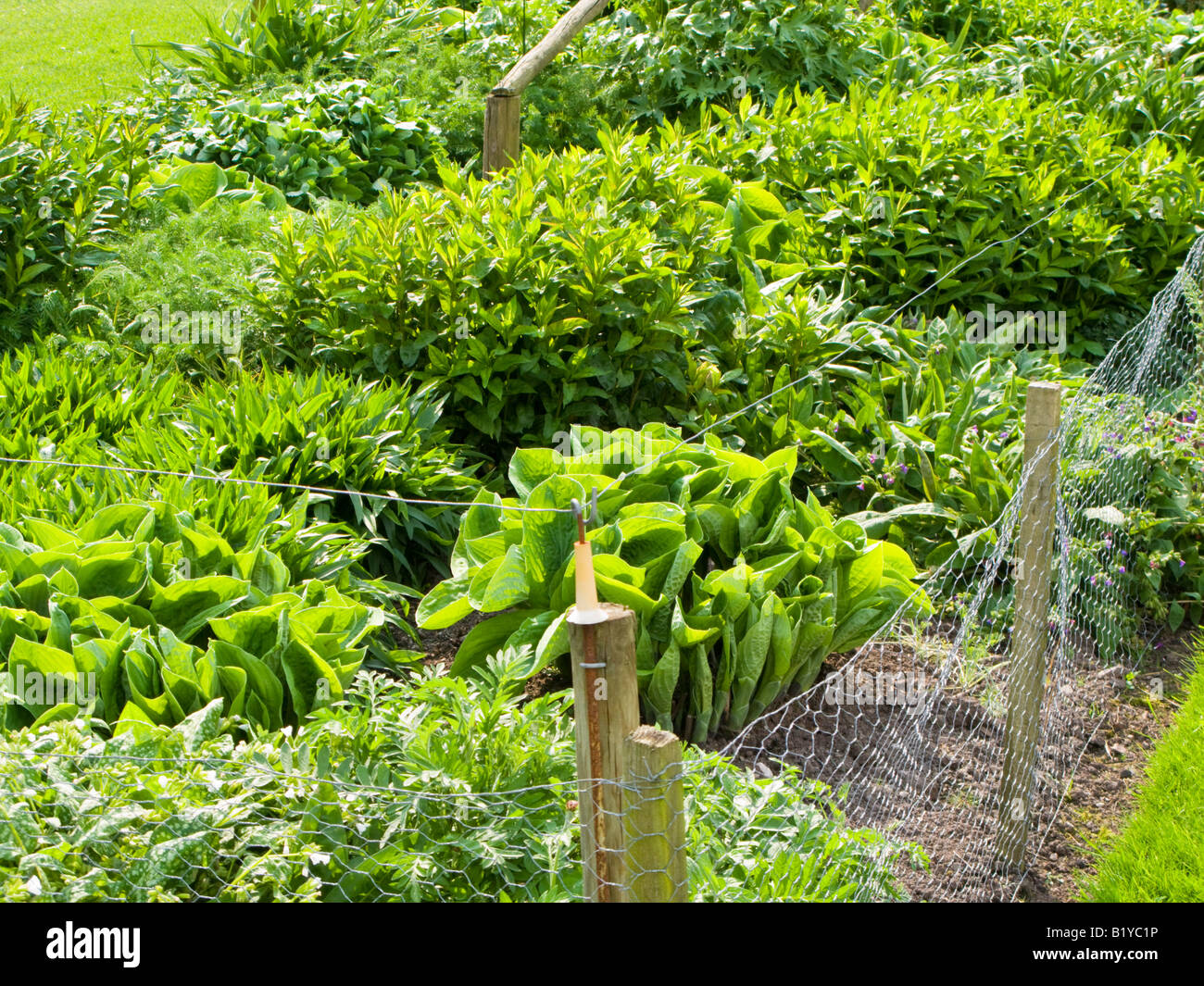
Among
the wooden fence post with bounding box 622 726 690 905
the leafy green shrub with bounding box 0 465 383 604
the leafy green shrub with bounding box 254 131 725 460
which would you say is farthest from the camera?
the leafy green shrub with bounding box 254 131 725 460

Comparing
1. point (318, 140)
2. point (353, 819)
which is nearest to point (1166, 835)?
point (353, 819)

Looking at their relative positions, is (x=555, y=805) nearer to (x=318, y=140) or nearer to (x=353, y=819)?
(x=353, y=819)

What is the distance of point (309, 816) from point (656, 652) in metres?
1.44

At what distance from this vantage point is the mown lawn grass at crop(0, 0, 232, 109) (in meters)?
9.85

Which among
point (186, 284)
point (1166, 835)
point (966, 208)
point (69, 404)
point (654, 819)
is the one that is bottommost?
point (1166, 835)

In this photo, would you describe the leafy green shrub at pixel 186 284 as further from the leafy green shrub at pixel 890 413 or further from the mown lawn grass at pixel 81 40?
the mown lawn grass at pixel 81 40

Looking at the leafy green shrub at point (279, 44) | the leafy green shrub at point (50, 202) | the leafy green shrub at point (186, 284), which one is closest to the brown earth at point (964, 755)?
the leafy green shrub at point (186, 284)

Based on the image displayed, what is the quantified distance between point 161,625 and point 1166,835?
2899 mm

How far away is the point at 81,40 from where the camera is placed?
449 inches

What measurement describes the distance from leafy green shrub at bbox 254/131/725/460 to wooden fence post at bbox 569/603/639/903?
9.00 feet

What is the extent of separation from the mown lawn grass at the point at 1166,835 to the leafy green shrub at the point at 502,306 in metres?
2.31

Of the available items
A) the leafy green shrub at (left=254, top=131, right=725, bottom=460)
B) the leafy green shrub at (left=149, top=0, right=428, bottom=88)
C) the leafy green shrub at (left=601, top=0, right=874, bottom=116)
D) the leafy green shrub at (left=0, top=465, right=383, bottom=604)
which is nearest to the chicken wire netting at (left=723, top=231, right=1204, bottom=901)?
the leafy green shrub at (left=0, top=465, right=383, bottom=604)

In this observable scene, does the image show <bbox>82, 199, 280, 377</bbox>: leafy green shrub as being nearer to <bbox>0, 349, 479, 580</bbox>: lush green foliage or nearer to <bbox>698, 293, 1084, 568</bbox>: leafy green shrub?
<bbox>0, 349, 479, 580</bbox>: lush green foliage
